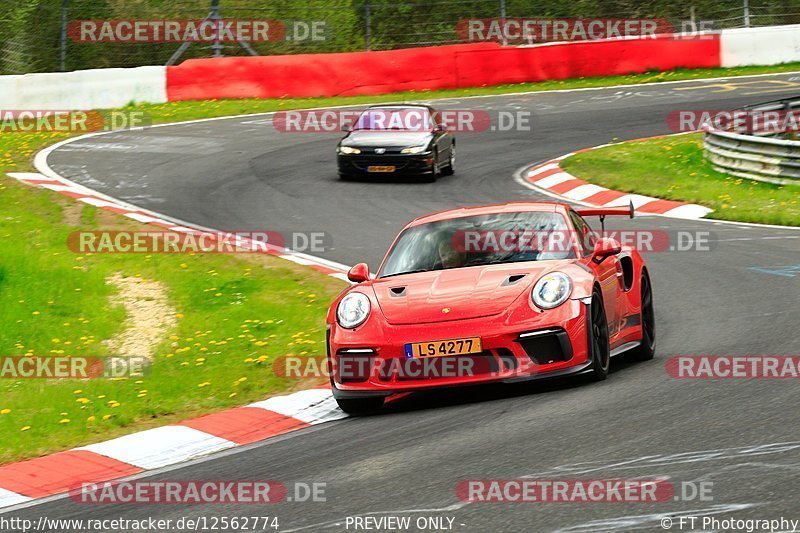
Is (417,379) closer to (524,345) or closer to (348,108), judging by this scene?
(524,345)

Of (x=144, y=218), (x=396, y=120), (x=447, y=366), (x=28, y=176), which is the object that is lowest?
(x=144, y=218)

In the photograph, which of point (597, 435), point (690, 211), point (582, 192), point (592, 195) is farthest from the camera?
point (582, 192)

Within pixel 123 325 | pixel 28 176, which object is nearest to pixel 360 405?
pixel 123 325

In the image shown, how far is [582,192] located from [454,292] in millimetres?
11362

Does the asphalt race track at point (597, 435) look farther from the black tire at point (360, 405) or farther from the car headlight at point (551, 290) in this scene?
the car headlight at point (551, 290)

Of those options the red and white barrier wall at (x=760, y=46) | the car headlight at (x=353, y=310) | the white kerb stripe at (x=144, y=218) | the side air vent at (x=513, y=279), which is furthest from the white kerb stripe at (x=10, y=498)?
the red and white barrier wall at (x=760, y=46)

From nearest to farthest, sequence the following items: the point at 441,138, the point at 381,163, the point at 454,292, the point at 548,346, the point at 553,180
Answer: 1. the point at 548,346
2. the point at 454,292
3. the point at 553,180
4. the point at 381,163
5. the point at 441,138

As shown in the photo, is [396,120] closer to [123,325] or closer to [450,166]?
[450,166]

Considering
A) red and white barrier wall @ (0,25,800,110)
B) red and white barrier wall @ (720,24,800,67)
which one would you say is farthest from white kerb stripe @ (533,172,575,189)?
red and white barrier wall @ (720,24,800,67)

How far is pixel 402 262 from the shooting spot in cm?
901

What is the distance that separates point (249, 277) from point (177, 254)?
1381 millimetres

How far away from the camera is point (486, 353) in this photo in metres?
7.74

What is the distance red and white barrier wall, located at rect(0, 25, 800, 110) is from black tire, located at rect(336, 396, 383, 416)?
2091 centimetres

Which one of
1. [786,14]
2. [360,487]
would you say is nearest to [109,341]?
[360,487]
